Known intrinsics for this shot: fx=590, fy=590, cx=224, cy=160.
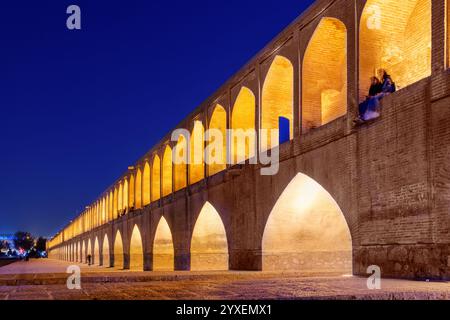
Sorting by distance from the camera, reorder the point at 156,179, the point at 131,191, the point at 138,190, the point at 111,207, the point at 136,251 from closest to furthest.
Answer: the point at 156,179, the point at 136,251, the point at 138,190, the point at 131,191, the point at 111,207

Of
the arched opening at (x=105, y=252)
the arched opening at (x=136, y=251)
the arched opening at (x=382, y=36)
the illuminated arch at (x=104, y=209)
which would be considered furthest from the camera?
the illuminated arch at (x=104, y=209)

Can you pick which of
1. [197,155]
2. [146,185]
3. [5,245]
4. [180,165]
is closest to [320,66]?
[197,155]

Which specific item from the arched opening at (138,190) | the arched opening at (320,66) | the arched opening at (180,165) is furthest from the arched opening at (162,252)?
the arched opening at (320,66)

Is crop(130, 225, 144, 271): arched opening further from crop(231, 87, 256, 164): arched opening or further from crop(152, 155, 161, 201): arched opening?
crop(231, 87, 256, 164): arched opening

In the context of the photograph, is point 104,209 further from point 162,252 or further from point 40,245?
point 40,245

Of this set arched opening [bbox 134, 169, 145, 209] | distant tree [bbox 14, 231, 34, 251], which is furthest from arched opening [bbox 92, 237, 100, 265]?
distant tree [bbox 14, 231, 34, 251]

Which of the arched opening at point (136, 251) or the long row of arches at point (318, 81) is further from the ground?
the long row of arches at point (318, 81)

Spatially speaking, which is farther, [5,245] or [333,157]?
[5,245]

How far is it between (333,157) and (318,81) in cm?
237

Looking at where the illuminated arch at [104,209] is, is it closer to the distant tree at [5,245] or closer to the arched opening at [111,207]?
the arched opening at [111,207]

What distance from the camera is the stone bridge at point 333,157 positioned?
7.96m

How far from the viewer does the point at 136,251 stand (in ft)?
90.8

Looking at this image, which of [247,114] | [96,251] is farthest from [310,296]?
[96,251]

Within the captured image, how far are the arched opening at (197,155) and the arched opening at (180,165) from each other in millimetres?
766
